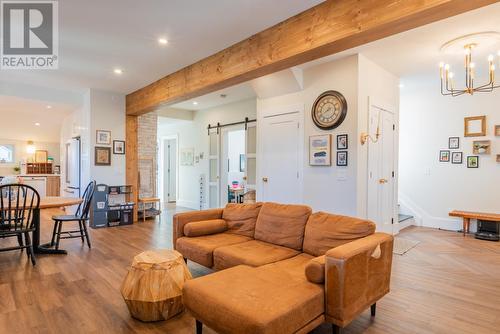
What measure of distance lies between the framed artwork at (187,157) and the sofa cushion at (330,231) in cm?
586

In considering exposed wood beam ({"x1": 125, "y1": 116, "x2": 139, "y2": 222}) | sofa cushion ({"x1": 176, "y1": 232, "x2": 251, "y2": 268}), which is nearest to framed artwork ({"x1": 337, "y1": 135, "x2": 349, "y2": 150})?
sofa cushion ({"x1": 176, "y1": 232, "x2": 251, "y2": 268})

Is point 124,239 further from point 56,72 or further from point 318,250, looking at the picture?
point 318,250

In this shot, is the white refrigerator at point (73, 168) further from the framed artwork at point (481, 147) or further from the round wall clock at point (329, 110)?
the framed artwork at point (481, 147)

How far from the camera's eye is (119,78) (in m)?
5.07

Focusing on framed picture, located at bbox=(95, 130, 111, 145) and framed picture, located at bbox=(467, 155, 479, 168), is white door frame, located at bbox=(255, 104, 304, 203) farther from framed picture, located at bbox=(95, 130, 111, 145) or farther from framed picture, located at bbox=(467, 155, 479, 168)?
framed picture, located at bbox=(467, 155, 479, 168)

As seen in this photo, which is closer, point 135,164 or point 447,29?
point 447,29

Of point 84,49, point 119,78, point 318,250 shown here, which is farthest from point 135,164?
point 318,250

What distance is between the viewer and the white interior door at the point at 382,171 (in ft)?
14.2

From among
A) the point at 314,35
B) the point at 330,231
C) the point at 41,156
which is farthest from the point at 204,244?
the point at 41,156

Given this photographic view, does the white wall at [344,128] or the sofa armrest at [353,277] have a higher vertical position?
the white wall at [344,128]

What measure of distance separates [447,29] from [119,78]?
484 cm

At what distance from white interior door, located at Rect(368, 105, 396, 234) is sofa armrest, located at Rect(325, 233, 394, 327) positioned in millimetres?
2223

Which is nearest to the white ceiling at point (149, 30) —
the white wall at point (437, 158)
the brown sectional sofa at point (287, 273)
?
the brown sectional sofa at point (287, 273)

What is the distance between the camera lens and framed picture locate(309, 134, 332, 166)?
423cm
